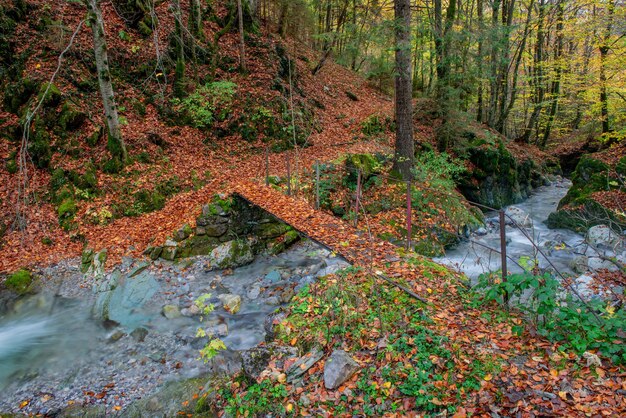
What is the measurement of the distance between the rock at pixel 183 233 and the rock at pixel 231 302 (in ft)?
7.92

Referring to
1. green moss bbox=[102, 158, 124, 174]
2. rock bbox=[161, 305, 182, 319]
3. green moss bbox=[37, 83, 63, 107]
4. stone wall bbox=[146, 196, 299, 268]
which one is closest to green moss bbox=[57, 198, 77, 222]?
green moss bbox=[102, 158, 124, 174]

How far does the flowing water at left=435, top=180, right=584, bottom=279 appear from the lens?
8506 mm

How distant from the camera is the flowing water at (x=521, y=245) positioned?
8.51m

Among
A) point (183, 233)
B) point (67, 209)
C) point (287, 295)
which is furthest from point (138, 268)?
point (287, 295)

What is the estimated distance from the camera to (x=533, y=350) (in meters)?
4.05

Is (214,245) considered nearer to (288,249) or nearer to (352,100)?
(288,249)

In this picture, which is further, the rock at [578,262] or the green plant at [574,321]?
the rock at [578,262]

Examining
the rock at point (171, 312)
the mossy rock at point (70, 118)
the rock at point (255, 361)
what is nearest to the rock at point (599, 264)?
the rock at point (255, 361)

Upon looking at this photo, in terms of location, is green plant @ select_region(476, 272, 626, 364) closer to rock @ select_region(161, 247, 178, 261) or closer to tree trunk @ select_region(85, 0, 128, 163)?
rock @ select_region(161, 247, 178, 261)

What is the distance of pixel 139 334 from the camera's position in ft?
21.0

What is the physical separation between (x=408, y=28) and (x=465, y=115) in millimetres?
5818

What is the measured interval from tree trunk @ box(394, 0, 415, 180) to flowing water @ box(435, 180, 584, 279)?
9.39ft

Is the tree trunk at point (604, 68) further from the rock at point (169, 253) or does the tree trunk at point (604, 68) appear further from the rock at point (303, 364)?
the rock at point (169, 253)

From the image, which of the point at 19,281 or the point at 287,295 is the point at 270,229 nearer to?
the point at 287,295
